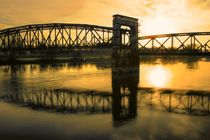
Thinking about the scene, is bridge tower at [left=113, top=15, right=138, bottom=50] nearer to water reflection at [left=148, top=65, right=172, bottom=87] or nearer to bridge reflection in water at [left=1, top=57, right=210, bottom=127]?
water reflection at [left=148, top=65, right=172, bottom=87]

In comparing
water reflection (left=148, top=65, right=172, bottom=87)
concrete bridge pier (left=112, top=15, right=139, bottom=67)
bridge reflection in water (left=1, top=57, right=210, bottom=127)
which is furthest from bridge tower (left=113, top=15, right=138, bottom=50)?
bridge reflection in water (left=1, top=57, right=210, bottom=127)

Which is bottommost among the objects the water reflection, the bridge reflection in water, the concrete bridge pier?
the bridge reflection in water

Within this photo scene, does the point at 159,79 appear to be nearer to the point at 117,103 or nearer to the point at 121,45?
the point at 121,45

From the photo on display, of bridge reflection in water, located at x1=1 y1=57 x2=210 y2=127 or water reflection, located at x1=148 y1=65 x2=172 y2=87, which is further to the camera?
water reflection, located at x1=148 y1=65 x2=172 y2=87

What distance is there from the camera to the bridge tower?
7850cm

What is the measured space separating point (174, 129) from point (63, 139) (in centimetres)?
873

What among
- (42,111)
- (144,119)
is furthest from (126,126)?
(42,111)

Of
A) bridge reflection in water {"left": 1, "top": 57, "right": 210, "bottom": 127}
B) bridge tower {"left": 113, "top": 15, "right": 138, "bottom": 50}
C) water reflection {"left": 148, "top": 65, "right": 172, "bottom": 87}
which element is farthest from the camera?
bridge tower {"left": 113, "top": 15, "right": 138, "bottom": 50}

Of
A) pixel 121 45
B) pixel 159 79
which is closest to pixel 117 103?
pixel 159 79

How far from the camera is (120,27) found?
80.1 meters

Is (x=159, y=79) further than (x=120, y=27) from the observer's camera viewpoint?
No

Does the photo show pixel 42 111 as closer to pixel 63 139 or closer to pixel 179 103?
pixel 63 139

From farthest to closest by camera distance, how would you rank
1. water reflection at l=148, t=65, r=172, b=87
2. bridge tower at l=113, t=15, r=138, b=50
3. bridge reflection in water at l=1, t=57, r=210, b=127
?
bridge tower at l=113, t=15, r=138, b=50
water reflection at l=148, t=65, r=172, b=87
bridge reflection in water at l=1, t=57, r=210, b=127

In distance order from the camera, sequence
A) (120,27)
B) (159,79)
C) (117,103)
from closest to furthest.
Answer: (117,103) < (159,79) < (120,27)
